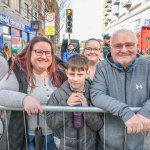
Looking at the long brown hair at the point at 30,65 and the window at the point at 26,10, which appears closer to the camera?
the long brown hair at the point at 30,65

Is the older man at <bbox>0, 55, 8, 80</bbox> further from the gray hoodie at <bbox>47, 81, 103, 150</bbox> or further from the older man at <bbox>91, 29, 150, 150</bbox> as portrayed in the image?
the older man at <bbox>91, 29, 150, 150</bbox>

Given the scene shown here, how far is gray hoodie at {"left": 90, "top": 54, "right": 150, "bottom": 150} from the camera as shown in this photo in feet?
8.16

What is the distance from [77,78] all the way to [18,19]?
2372 cm

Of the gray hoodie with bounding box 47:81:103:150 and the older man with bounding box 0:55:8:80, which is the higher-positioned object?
the older man with bounding box 0:55:8:80

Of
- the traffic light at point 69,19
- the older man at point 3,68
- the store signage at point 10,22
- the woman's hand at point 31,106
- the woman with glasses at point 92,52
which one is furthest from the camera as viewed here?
the store signage at point 10,22

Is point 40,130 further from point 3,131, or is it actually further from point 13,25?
point 13,25

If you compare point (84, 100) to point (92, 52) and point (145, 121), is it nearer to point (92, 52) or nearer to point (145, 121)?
point (145, 121)

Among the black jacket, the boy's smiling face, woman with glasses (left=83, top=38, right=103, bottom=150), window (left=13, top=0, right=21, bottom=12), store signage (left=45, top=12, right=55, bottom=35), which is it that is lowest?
the black jacket

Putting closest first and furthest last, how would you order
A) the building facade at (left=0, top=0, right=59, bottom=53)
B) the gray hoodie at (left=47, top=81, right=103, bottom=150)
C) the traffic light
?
the gray hoodie at (left=47, top=81, right=103, bottom=150) → the traffic light → the building facade at (left=0, top=0, right=59, bottom=53)

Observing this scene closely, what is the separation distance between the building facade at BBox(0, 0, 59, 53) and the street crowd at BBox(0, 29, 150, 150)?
1290cm

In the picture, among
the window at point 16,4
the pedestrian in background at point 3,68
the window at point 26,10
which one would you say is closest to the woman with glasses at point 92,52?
the pedestrian in background at point 3,68

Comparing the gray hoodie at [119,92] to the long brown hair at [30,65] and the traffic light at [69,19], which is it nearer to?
the long brown hair at [30,65]

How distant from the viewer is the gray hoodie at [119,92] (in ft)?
8.16

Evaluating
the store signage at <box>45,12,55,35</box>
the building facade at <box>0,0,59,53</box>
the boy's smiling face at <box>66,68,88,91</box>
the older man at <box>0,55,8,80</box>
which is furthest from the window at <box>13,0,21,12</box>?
the boy's smiling face at <box>66,68,88,91</box>
